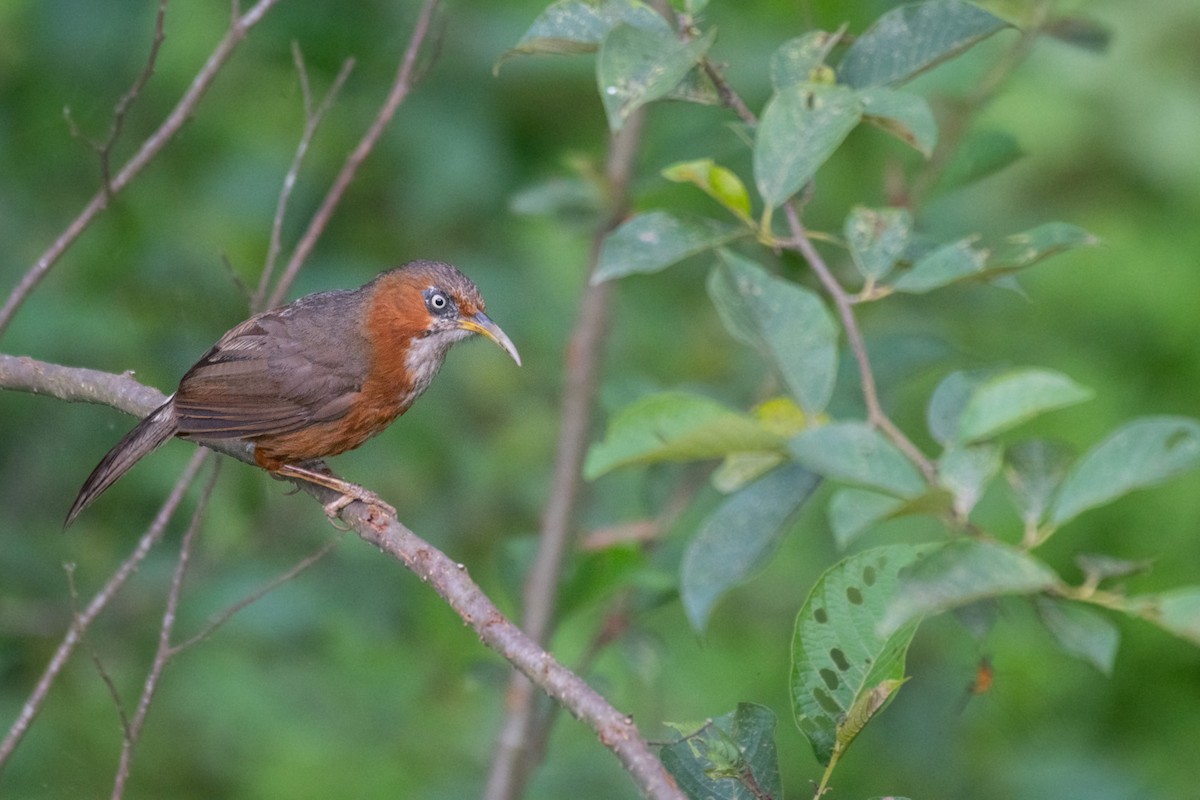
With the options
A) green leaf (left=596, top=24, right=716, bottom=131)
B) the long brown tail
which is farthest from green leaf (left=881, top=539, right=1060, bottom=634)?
the long brown tail

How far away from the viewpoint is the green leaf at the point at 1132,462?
1.80 metres

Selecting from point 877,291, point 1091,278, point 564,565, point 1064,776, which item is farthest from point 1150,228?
point 877,291

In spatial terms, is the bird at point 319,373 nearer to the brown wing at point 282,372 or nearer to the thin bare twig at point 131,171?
the brown wing at point 282,372

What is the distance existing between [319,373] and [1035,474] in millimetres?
2247

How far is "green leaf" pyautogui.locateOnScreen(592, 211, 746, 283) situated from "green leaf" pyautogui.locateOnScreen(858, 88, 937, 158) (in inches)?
13.8

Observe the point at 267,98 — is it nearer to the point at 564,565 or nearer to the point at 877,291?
the point at 564,565

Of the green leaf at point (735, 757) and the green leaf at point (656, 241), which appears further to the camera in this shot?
the green leaf at point (656, 241)

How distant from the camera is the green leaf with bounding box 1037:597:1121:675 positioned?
6.79 feet

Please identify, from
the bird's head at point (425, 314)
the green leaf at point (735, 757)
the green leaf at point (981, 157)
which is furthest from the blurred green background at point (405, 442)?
the green leaf at point (735, 757)

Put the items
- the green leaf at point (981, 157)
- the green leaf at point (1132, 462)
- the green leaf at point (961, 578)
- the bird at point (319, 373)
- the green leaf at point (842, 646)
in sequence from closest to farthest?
the green leaf at point (961, 578), the green leaf at point (1132, 462), the green leaf at point (842, 646), the green leaf at point (981, 157), the bird at point (319, 373)

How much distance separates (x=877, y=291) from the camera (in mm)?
2465

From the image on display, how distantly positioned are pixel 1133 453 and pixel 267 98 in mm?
4048

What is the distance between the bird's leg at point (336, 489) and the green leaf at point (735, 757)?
3.94 ft

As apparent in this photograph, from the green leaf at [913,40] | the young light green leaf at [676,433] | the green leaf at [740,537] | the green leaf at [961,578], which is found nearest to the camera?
the green leaf at [961,578]
